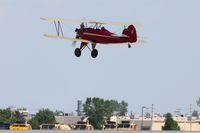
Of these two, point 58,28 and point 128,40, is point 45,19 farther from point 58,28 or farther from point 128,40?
point 128,40

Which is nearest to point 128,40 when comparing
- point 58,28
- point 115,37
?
point 115,37

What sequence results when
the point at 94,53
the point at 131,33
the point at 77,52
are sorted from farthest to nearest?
the point at 131,33, the point at 77,52, the point at 94,53

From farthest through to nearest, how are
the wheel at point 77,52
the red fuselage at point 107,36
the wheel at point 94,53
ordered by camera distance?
the red fuselage at point 107,36 < the wheel at point 77,52 < the wheel at point 94,53

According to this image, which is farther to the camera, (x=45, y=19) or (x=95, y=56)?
(x=45, y=19)

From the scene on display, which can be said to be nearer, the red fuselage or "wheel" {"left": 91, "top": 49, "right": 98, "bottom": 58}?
"wheel" {"left": 91, "top": 49, "right": 98, "bottom": 58}

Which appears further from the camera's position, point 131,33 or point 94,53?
point 131,33

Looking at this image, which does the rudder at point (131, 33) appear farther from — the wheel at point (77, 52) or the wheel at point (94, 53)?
the wheel at point (77, 52)

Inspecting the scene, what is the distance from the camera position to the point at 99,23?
424 ft

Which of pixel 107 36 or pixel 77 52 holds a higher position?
pixel 107 36

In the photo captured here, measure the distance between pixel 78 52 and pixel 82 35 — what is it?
520cm

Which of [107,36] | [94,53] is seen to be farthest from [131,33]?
[94,53]

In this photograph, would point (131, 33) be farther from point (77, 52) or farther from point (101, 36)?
point (77, 52)

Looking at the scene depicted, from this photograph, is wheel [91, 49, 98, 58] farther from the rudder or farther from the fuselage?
the rudder

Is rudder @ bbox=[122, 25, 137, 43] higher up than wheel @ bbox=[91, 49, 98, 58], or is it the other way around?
rudder @ bbox=[122, 25, 137, 43]
